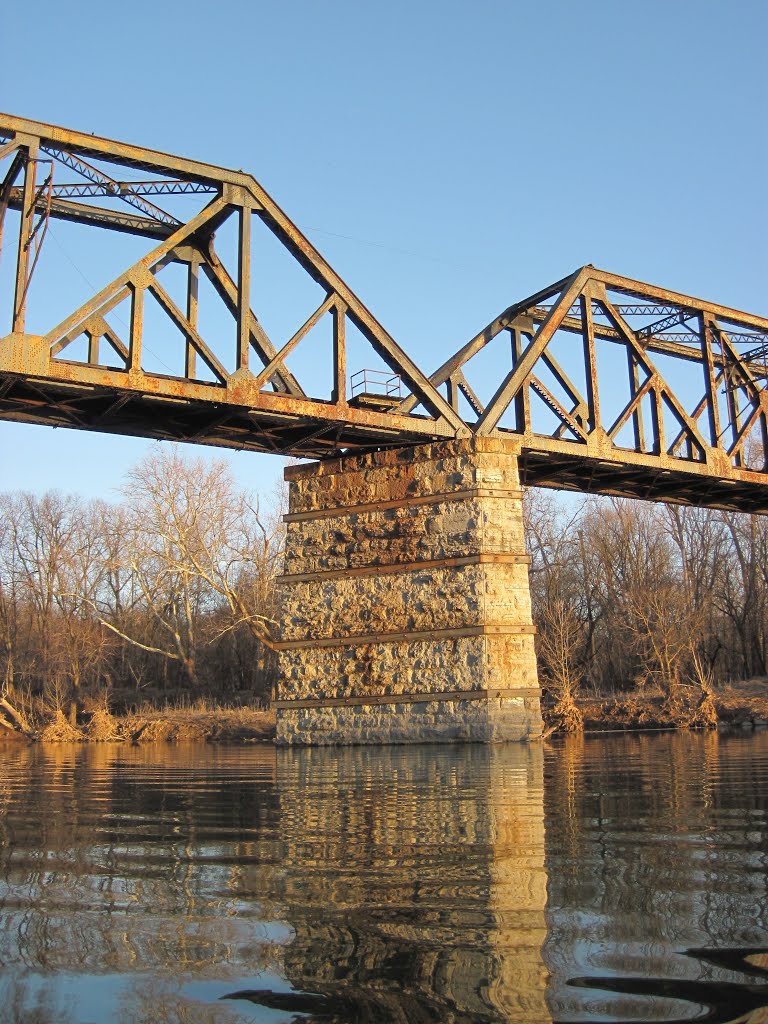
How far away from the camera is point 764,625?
4419 cm

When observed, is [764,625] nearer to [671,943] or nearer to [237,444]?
[237,444]

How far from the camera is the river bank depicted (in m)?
22.7

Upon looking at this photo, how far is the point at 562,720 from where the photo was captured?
72.1ft

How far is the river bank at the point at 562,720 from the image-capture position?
895 inches

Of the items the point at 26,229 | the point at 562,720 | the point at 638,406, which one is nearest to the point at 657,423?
the point at 638,406

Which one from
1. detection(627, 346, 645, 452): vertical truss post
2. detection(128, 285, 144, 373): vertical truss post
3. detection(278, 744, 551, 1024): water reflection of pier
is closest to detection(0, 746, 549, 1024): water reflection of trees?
detection(278, 744, 551, 1024): water reflection of pier

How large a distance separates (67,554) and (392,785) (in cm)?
4449

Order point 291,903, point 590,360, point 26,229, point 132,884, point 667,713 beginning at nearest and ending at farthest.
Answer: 1. point 291,903
2. point 132,884
3. point 26,229
4. point 590,360
5. point 667,713

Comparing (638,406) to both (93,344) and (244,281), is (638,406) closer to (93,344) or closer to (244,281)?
(244,281)

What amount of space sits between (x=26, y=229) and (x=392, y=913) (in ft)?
44.1

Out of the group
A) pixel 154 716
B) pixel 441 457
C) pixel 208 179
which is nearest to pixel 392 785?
pixel 441 457

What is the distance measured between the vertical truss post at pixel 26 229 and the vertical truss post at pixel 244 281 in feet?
10.6

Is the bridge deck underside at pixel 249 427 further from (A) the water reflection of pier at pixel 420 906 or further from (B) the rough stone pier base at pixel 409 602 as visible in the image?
(A) the water reflection of pier at pixel 420 906

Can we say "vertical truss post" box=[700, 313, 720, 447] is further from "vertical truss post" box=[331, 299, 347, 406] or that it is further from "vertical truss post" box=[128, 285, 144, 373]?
"vertical truss post" box=[128, 285, 144, 373]
